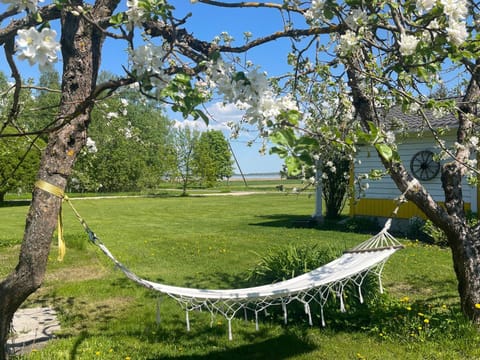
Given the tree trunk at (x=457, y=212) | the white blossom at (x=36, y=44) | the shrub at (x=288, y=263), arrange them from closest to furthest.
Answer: the white blossom at (x=36, y=44) < the tree trunk at (x=457, y=212) < the shrub at (x=288, y=263)

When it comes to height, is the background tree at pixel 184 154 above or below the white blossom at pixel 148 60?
above

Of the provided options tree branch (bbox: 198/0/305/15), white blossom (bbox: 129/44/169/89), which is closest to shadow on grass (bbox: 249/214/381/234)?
tree branch (bbox: 198/0/305/15)

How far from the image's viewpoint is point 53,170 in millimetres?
2729

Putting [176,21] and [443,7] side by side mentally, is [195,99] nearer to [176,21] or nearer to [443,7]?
[176,21]

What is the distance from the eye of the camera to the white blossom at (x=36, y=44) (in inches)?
55.9

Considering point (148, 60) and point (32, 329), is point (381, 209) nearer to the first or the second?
point (32, 329)

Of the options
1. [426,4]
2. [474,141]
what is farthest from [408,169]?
[426,4]

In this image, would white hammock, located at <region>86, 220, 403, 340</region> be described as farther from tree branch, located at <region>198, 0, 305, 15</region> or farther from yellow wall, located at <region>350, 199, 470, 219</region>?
yellow wall, located at <region>350, 199, 470, 219</region>

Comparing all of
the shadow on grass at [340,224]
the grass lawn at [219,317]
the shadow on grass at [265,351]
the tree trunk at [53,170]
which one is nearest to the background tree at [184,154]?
the shadow on grass at [340,224]

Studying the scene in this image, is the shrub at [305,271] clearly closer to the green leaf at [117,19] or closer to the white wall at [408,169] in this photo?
the green leaf at [117,19]

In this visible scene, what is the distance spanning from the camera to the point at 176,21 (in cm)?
198

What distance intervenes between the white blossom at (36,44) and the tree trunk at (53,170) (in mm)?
1264

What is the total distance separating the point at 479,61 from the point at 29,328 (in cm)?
457

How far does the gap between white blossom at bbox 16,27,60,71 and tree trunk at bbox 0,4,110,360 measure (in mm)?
1264
